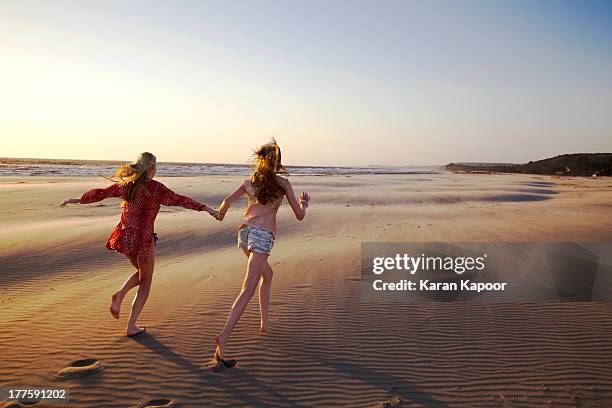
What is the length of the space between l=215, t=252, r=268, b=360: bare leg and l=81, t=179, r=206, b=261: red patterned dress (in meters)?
1.05

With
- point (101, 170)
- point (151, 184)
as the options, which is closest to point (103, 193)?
point (151, 184)

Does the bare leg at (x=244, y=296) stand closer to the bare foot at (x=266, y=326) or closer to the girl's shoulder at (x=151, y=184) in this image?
the bare foot at (x=266, y=326)

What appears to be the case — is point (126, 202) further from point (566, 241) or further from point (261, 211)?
point (566, 241)

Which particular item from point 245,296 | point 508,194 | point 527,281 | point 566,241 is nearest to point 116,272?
point 245,296

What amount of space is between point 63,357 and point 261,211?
104 inches

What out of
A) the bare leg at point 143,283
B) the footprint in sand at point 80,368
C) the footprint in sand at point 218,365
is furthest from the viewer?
the bare leg at point 143,283

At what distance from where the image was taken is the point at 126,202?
13.8ft

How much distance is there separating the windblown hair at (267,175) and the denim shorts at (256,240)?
31cm

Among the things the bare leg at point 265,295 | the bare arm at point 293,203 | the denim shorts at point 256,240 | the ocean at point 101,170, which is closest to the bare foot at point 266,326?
the bare leg at point 265,295

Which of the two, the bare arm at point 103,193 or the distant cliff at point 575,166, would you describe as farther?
the distant cliff at point 575,166

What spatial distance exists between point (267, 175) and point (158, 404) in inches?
90.9

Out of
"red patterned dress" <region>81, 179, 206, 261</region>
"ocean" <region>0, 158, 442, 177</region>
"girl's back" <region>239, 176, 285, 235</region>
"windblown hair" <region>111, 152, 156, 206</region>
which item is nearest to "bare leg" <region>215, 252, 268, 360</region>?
"girl's back" <region>239, 176, 285, 235</region>

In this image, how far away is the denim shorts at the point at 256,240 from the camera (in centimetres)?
396

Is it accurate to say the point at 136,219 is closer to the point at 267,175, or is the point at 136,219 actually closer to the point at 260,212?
the point at 260,212
